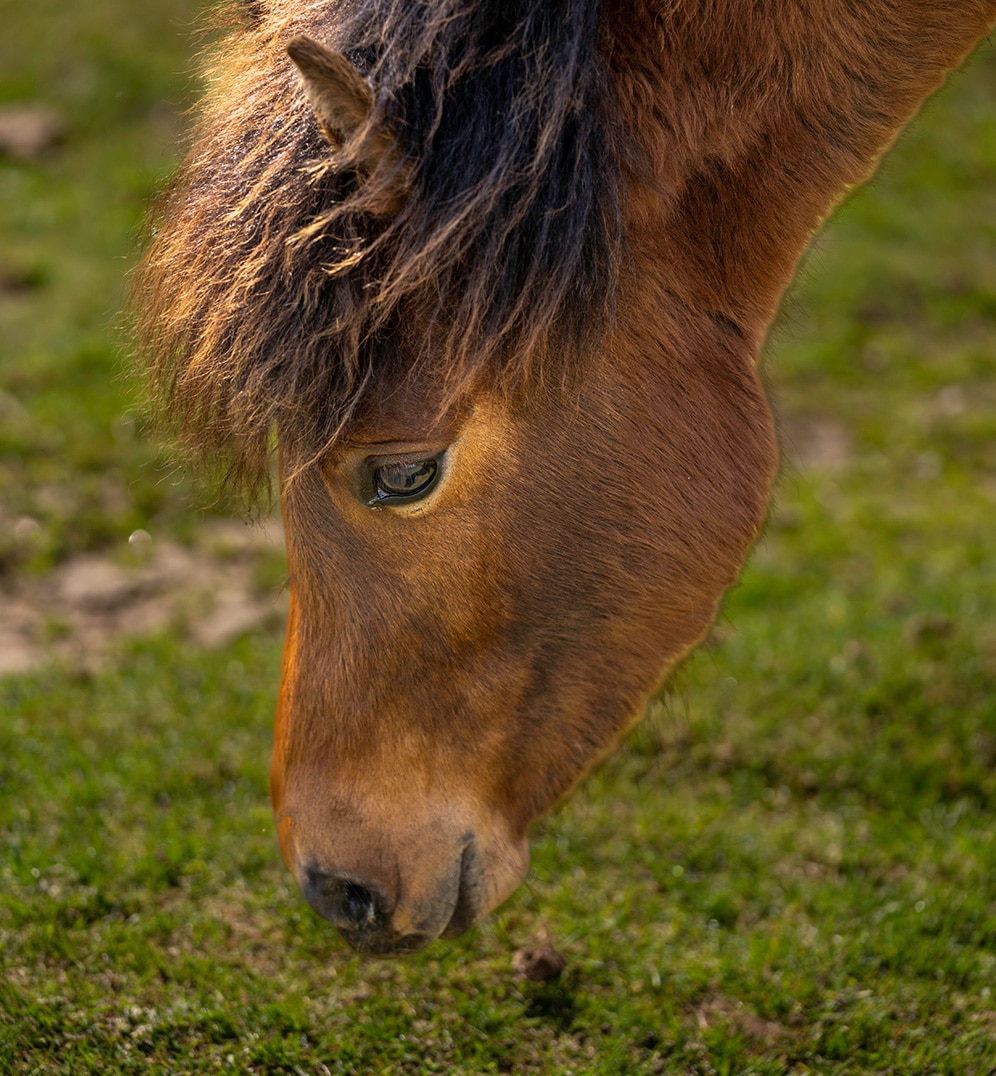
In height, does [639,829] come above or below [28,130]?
below

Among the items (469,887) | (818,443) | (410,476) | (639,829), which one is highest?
(410,476)

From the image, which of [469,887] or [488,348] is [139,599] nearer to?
[469,887]

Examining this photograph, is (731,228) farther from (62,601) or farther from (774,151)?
(62,601)

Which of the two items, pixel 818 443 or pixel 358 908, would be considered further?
pixel 818 443

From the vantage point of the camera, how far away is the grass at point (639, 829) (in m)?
2.56

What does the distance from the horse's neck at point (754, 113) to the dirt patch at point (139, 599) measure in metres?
2.67

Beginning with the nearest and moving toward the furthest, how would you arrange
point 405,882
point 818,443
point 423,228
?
point 423,228, point 405,882, point 818,443

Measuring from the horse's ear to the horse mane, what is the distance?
3 cm

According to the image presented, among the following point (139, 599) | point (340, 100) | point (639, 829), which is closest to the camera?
point (340, 100)

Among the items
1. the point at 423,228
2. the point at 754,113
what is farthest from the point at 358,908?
the point at 754,113

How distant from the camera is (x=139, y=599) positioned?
4727 mm

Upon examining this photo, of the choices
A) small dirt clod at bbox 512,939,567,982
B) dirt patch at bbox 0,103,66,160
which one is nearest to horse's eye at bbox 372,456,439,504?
small dirt clod at bbox 512,939,567,982

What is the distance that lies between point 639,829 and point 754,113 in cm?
213

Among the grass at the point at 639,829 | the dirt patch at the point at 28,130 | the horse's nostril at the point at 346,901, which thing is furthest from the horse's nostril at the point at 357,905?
the dirt patch at the point at 28,130
